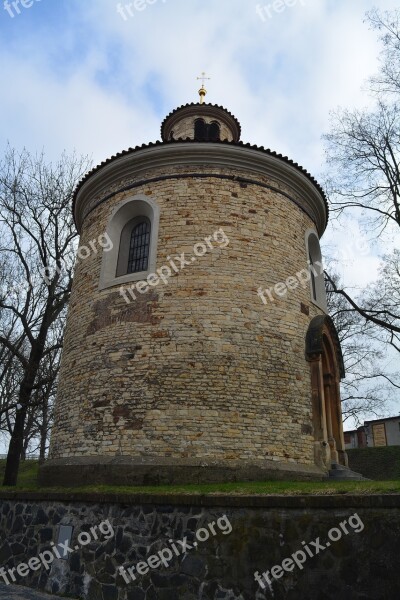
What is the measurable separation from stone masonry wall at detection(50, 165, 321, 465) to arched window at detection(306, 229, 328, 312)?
1039 mm

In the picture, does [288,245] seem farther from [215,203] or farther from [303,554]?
[303,554]

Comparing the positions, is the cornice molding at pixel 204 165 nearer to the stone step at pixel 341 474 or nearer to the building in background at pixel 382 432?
the stone step at pixel 341 474

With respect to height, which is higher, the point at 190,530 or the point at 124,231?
the point at 124,231

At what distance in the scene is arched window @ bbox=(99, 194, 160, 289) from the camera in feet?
32.2

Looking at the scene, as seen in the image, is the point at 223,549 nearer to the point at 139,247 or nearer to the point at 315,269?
the point at 139,247

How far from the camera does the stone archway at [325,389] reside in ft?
29.2

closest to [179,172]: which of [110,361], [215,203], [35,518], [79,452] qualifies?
[215,203]

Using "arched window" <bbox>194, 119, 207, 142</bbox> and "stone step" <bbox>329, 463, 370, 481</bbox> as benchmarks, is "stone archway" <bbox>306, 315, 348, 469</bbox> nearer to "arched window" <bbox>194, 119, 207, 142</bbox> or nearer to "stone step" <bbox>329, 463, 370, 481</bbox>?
"stone step" <bbox>329, 463, 370, 481</bbox>

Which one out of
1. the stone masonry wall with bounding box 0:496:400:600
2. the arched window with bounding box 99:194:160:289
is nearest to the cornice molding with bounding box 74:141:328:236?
the arched window with bounding box 99:194:160:289

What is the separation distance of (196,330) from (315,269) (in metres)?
4.74

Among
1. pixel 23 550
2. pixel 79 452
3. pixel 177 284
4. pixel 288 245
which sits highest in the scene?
pixel 288 245

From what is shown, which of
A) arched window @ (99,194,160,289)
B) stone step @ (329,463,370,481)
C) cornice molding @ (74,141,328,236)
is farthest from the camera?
cornice molding @ (74,141,328,236)

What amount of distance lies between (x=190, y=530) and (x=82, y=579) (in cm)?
187

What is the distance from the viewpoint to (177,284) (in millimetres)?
9062
